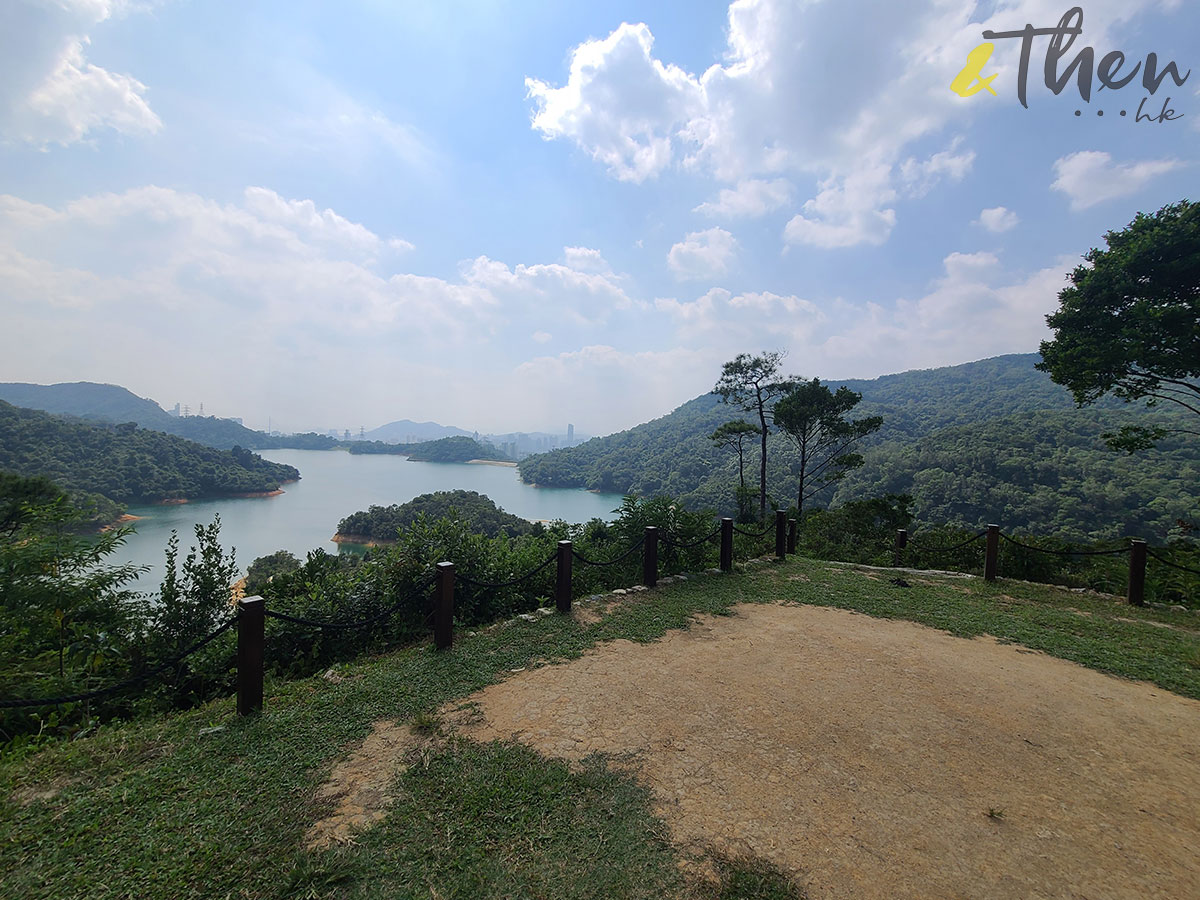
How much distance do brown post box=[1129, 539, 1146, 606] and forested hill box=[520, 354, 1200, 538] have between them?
9818mm

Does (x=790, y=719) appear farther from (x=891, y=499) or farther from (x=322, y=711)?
(x=891, y=499)

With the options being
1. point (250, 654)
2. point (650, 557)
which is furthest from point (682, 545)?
point (250, 654)

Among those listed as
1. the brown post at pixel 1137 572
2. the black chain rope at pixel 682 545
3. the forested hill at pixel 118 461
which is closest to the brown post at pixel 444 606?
the black chain rope at pixel 682 545

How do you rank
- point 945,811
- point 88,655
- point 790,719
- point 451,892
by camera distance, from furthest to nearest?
1. point 88,655
2. point 790,719
3. point 945,811
4. point 451,892

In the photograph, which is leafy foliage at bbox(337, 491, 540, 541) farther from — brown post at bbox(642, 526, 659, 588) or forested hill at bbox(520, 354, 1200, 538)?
brown post at bbox(642, 526, 659, 588)

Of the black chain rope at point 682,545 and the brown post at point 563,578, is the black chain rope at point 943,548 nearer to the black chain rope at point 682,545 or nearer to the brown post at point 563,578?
the black chain rope at point 682,545

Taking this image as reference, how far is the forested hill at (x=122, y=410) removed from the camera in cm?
8725

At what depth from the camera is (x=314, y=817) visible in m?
2.30

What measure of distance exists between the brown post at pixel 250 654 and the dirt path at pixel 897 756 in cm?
154

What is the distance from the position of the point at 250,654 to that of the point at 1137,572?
33.8 ft

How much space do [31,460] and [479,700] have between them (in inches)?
1792

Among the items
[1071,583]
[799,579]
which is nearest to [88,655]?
[799,579]

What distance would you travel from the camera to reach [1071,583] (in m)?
7.48

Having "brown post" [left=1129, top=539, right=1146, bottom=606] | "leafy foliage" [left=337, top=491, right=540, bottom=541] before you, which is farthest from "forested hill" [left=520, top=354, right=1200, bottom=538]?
"leafy foliage" [left=337, top=491, right=540, bottom=541]
